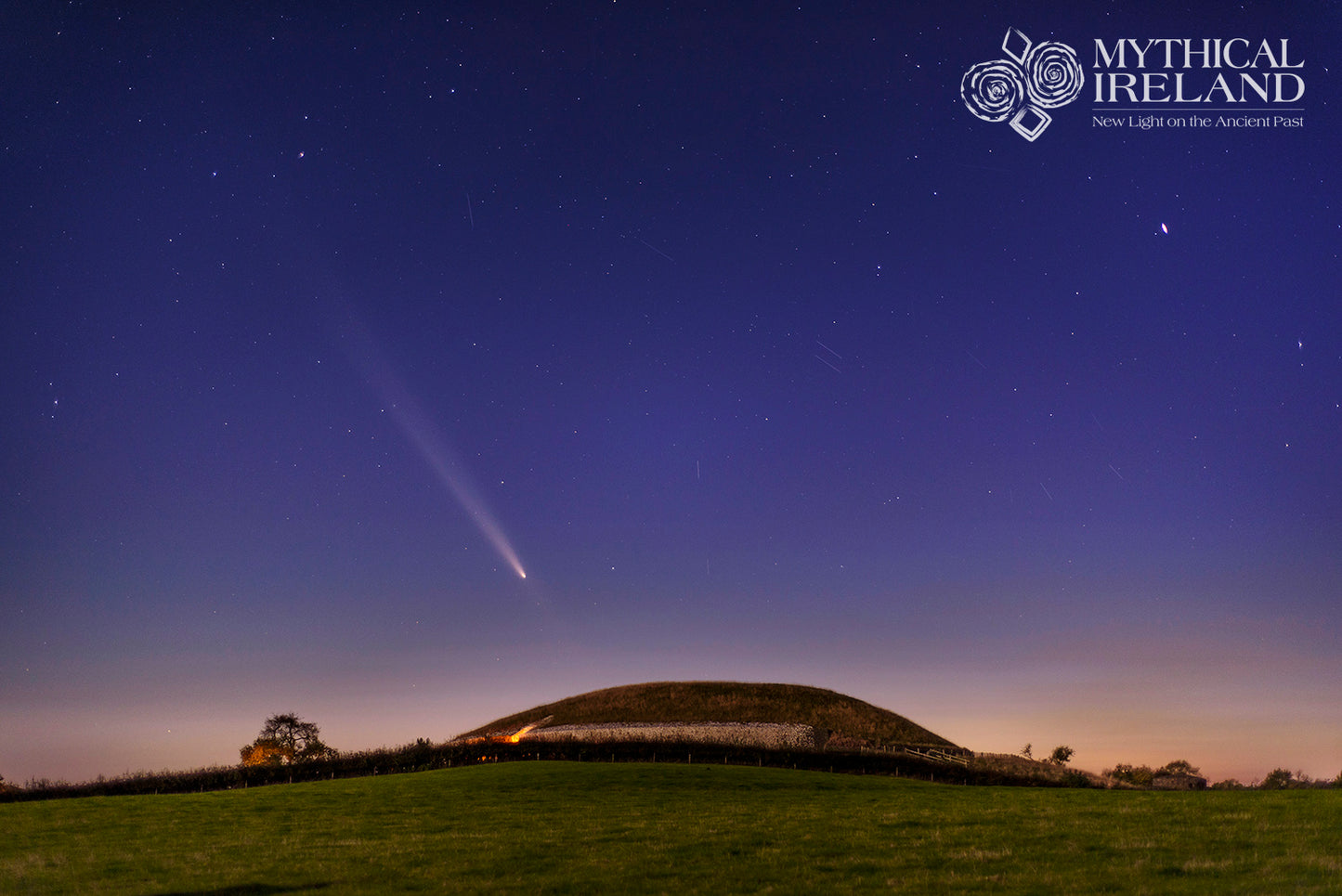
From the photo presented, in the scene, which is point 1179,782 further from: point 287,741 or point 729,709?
point 287,741

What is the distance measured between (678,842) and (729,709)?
6054 centimetres

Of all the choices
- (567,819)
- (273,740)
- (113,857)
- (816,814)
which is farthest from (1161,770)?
(273,740)

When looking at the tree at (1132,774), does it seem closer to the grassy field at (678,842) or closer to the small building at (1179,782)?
the small building at (1179,782)

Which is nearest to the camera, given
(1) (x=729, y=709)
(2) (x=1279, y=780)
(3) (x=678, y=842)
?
(3) (x=678, y=842)

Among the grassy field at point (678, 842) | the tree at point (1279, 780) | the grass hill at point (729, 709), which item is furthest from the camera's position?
the grass hill at point (729, 709)

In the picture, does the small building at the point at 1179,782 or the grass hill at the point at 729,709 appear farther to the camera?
the grass hill at the point at 729,709

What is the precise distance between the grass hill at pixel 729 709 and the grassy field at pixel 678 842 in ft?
126

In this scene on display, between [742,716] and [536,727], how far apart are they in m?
18.4

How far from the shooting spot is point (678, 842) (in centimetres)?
Result: 2578

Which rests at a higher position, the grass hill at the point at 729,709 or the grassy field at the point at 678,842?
the grass hill at the point at 729,709

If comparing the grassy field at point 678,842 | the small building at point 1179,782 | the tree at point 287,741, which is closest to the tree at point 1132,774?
the small building at point 1179,782

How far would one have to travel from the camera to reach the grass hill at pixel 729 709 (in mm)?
80938

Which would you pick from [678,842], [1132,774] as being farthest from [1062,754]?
[678,842]

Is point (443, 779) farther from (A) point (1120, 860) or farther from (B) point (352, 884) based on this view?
(A) point (1120, 860)
